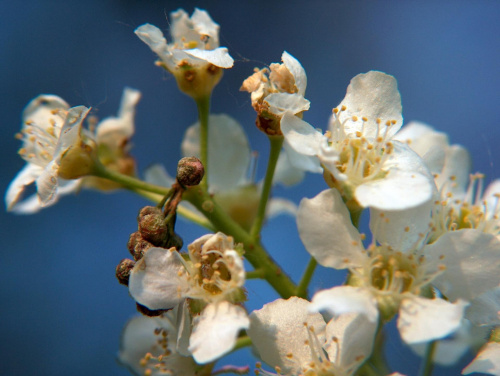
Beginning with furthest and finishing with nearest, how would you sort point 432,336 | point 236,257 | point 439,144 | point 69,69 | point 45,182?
point 69,69 → point 439,144 → point 45,182 → point 236,257 → point 432,336

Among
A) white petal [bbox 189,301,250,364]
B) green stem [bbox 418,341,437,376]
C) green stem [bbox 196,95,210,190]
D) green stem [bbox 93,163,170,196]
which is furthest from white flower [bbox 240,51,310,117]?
green stem [bbox 418,341,437,376]

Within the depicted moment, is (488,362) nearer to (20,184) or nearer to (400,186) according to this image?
(400,186)

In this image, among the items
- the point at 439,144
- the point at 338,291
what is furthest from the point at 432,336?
the point at 439,144

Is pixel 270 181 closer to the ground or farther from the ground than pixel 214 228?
farther from the ground

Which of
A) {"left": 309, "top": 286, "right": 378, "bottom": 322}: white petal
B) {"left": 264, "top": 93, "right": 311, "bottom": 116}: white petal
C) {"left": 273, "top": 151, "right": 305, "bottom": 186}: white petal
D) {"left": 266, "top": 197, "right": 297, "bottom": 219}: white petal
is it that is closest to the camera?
{"left": 309, "top": 286, "right": 378, "bottom": 322}: white petal

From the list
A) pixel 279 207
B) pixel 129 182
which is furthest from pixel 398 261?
pixel 279 207

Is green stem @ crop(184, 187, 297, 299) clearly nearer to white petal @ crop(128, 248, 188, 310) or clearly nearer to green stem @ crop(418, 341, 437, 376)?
white petal @ crop(128, 248, 188, 310)

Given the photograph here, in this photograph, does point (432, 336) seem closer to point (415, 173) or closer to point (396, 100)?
point (415, 173)

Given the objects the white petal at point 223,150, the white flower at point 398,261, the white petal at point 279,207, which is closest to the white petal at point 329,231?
the white flower at point 398,261
